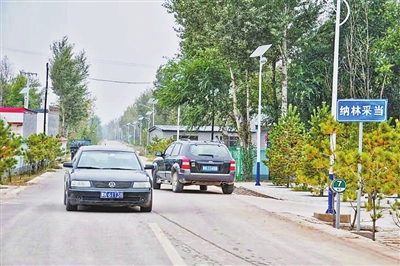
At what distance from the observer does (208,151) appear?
23.6 metres

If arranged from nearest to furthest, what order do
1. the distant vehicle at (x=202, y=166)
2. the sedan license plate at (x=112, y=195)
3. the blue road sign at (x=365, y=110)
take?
the blue road sign at (x=365, y=110), the sedan license plate at (x=112, y=195), the distant vehicle at (x=202, y=166)

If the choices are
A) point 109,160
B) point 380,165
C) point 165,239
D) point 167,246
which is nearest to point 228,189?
point 109,160

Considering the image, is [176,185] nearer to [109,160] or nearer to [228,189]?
[228,189]

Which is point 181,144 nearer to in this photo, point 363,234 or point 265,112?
point 363,234

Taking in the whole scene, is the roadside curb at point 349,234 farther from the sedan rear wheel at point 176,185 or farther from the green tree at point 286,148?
the green tree at point 286,148

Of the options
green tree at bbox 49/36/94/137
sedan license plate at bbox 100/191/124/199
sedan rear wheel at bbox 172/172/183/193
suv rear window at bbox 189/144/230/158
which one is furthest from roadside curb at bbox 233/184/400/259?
green tree at bbox 49/36/94/137

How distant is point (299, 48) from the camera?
40219 millimetres

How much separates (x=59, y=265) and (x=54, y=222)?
15.3 feet

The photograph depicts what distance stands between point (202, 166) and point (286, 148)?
616 centimetres

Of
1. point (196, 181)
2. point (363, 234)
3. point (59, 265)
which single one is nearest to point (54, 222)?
point (59, 265)

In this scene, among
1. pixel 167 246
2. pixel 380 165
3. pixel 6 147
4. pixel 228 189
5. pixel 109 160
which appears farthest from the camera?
pixel 228 189

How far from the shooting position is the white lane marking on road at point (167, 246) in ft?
30.9

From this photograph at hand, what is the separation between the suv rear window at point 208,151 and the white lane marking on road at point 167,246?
10099 mm

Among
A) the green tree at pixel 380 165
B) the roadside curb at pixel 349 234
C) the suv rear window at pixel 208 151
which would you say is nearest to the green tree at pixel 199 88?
the suv rear window at pixel 208 151
